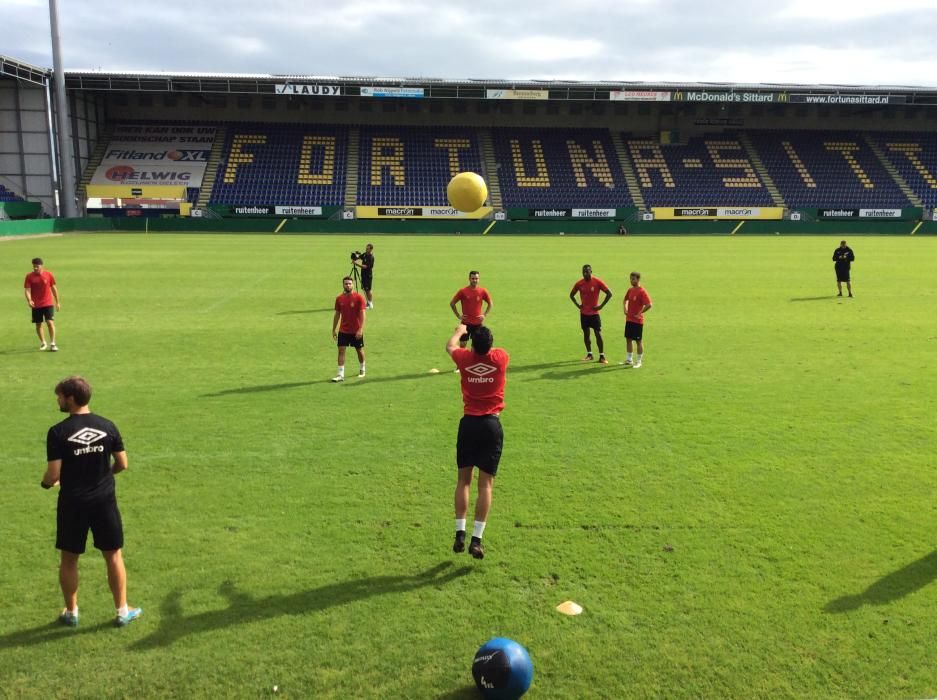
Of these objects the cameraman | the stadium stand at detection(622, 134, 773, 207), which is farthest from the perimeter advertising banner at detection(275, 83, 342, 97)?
the cameraman

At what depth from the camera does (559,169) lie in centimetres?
6341

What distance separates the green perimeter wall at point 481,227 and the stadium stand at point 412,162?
16.4 ft

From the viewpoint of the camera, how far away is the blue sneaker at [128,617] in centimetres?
505

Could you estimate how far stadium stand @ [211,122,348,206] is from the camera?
5859 cm

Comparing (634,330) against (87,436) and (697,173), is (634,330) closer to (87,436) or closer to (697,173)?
(87,436)

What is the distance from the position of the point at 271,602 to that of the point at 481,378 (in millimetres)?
2451

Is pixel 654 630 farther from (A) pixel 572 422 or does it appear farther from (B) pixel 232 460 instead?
(B) pixel 232 460

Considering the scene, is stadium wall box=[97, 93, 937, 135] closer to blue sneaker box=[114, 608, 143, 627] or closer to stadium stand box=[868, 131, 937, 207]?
stadium stand box=[868, 131, 937, 207]

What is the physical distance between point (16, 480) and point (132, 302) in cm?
1304

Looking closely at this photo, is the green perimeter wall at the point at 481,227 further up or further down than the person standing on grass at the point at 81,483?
further up

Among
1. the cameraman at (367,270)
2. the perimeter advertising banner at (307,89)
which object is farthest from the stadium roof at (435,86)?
the cameraman at (367,270)

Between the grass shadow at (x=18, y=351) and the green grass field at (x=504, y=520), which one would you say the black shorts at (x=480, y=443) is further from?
the grass shadow at (x=18, y=351)

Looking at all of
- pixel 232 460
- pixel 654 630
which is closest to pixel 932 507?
pixel 654 630

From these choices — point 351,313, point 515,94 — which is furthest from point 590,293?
point 515,94
